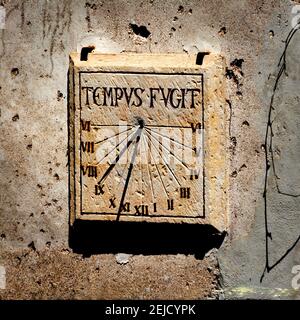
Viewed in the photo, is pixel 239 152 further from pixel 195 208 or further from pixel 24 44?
pixel 24 44

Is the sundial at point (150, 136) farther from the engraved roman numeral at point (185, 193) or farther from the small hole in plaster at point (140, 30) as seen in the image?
the small hole in plaster at point (140, 30)

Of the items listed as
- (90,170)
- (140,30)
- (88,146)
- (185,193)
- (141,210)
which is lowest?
(141,210)

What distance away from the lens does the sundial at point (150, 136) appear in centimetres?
409

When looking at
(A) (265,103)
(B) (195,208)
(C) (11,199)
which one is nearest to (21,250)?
(C) (11,199)

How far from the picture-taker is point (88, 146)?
416 cm

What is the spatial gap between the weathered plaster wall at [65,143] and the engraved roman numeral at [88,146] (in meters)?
0.18

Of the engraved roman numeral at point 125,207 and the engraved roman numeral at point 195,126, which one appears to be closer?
the engraved roman numeral at point 195,126

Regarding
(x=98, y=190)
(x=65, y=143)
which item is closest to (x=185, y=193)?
(x=98, y=190)

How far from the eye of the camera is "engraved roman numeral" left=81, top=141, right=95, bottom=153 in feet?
13.6

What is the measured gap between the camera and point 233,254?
428cm

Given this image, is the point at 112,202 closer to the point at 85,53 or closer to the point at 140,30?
the point at 85,53

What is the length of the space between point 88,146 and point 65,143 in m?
0.19

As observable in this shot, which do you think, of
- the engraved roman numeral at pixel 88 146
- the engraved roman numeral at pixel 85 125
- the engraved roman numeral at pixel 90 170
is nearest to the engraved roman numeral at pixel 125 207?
the engraved roman numeral at pixel 90 170

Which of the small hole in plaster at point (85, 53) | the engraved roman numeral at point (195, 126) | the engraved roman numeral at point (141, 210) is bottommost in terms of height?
the engraved roman numeral at point (141, 210)
